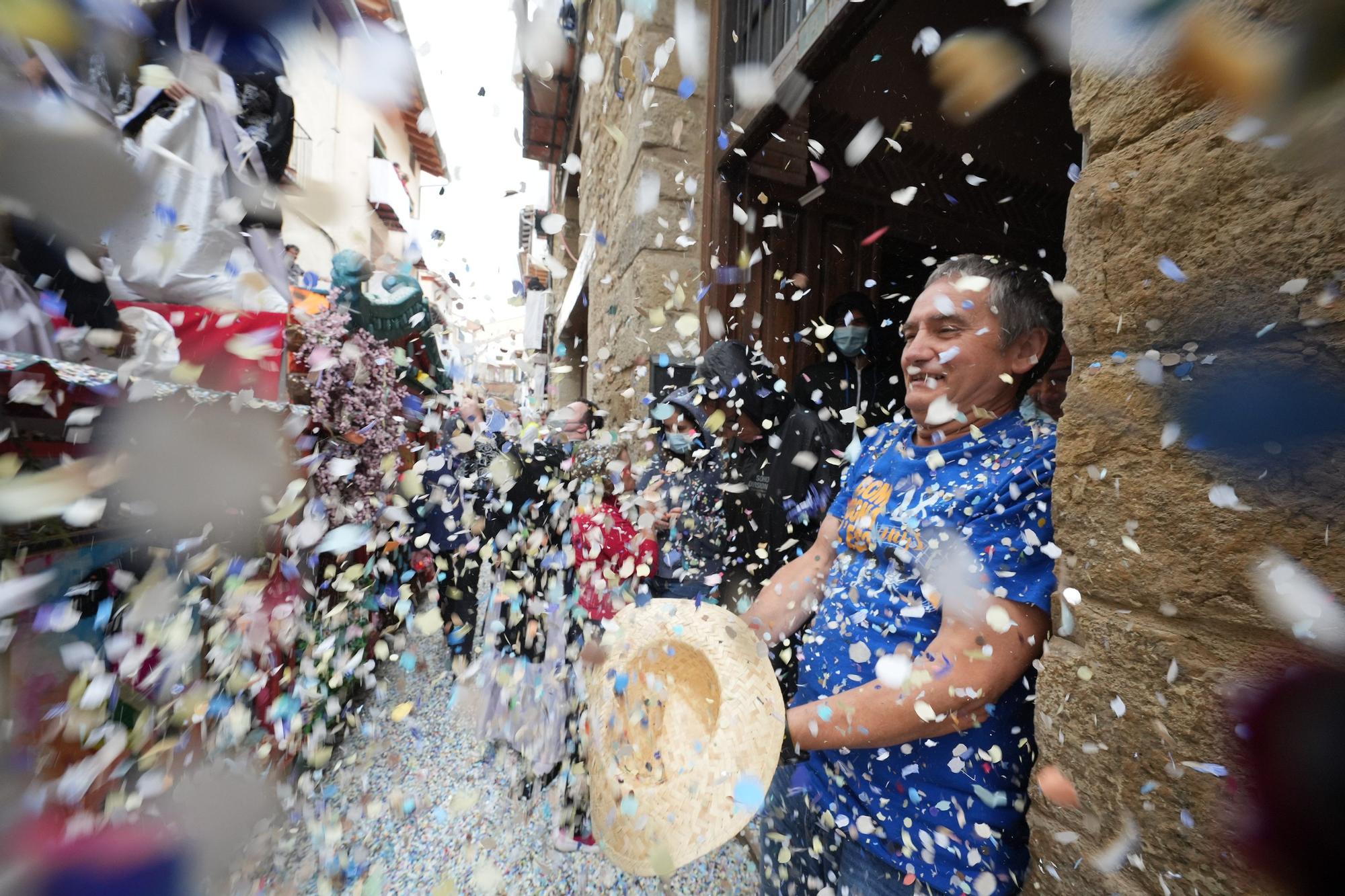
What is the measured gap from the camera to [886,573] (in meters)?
1.24

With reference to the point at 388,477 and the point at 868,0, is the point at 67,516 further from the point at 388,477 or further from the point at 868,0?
the point at 868,0

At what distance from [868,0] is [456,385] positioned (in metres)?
3.82

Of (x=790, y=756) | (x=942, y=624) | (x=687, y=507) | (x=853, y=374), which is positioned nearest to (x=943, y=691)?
(x=942, y=624)

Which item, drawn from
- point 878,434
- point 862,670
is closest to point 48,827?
point 862,670

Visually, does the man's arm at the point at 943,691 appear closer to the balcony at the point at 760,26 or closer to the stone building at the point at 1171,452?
the stone building at the point at 1171,452

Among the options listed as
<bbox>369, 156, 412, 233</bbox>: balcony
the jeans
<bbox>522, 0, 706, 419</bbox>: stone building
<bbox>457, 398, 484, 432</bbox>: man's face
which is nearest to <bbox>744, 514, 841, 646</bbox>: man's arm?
the jeans

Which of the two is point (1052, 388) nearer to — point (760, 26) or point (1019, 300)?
point (1019, 300)

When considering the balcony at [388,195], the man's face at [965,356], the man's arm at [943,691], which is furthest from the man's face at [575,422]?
the balcony at [388,195]

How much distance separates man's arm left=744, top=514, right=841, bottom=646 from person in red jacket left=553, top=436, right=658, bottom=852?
116cm

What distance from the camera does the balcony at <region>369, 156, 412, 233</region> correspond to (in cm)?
1234

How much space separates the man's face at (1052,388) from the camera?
1448 millimetres

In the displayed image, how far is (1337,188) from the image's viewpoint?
590 mm

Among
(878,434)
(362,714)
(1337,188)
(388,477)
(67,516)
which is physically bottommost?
(362,714)

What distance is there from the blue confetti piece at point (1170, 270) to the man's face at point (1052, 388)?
73cm
